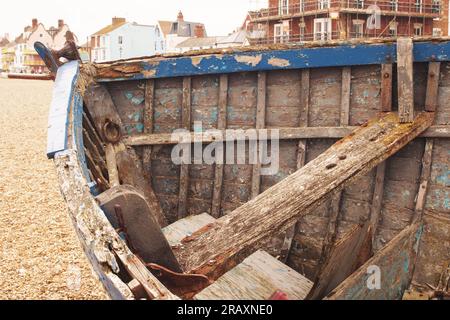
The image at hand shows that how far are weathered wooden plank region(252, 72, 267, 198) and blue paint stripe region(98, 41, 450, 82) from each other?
0.41 feet

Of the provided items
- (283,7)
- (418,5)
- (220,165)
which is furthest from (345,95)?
(418,5)

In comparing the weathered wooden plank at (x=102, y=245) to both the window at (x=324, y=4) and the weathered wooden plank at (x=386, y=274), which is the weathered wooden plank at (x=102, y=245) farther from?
the window at (x=324, y=4)

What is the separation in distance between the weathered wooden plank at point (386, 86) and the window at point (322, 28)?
30.3 metres

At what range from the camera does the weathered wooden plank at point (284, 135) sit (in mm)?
3891

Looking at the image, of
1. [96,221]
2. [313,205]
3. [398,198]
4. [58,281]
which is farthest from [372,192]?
[58,281]

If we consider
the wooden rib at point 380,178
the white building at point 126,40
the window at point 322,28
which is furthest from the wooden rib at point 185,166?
the white building at point 126,40

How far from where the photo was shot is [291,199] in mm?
3029

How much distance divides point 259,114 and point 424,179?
1.53 m

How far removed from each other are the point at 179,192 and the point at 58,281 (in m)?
1.61

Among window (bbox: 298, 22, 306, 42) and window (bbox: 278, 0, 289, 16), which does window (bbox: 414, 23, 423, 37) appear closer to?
window (bbox: 298, 22, 306, 42)

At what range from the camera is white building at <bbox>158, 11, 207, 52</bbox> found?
57062 millimetres

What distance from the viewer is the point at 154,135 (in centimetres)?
468
